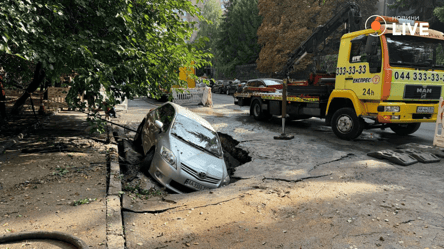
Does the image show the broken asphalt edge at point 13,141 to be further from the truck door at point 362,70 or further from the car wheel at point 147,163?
the truck door at point 362,70

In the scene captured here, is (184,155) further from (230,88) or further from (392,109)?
(230,88)

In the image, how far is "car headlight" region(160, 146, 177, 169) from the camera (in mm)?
5430

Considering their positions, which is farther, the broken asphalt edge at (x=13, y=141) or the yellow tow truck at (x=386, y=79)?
the yellow tow truck at (x=386, y=79)

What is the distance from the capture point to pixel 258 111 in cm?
1318

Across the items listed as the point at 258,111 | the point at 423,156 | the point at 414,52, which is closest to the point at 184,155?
the point at 423,156

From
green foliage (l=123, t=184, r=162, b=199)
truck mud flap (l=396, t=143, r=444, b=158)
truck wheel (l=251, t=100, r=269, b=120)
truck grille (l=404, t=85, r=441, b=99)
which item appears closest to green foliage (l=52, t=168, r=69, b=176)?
green foliage (l=123, t=184, r=162, b=199)

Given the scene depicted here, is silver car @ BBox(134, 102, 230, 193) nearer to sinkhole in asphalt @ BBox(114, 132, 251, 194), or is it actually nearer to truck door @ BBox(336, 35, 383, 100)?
sinkhole in asphalt @ BBox(114, 132, 251, 194)

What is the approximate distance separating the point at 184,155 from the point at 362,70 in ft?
18.3

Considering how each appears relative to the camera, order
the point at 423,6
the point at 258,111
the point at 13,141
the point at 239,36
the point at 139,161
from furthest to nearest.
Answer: the point at 239,36, the point at 423,6, the point at 258,111, the point at 13,141, the point at 139,161

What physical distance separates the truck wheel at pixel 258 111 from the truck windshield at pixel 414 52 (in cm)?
594

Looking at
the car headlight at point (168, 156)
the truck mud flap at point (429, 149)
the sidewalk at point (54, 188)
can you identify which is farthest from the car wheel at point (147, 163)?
the truck mud flap at point (429, 149)

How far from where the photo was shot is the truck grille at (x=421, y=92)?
769cm

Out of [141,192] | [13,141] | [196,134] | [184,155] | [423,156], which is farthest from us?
[13,141]

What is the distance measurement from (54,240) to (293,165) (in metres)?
4.65
